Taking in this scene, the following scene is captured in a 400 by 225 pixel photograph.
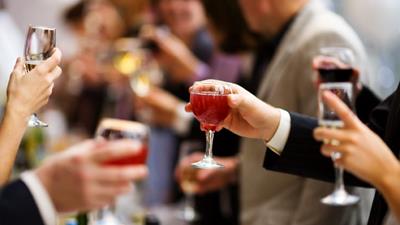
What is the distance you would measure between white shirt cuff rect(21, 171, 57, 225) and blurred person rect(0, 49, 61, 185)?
0.20 metres

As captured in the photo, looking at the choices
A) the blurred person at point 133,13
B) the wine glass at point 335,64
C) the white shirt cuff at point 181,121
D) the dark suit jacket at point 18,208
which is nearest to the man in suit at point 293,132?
the wine glass at point 335,64

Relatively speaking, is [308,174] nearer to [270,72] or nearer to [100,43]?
[270,72]

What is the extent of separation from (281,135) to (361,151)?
23.8 inches

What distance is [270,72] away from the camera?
2633 mm

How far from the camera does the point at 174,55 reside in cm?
441

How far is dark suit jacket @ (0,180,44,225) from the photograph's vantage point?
1.44m

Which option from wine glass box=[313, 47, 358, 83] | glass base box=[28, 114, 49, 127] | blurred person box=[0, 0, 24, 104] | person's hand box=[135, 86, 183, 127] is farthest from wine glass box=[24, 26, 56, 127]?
person's hand box=[135, 86, 183, 127]

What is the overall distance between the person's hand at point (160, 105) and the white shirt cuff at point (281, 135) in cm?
224

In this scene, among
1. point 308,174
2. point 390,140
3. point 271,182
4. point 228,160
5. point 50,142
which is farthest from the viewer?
point 50,142

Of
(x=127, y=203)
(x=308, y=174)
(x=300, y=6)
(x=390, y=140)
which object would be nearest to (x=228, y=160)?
(x=127, y=203)

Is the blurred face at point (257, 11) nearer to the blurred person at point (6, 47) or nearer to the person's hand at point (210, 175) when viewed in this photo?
the person's hand at point (210, 175)

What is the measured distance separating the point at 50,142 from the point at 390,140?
2.91m

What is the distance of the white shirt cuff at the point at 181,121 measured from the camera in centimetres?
408

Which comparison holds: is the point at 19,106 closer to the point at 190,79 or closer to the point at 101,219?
the point at 101,219
